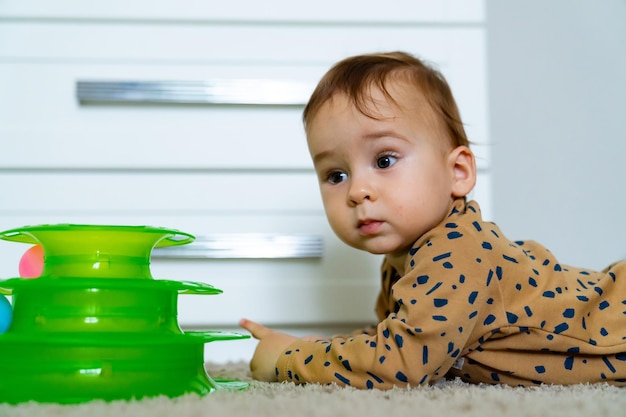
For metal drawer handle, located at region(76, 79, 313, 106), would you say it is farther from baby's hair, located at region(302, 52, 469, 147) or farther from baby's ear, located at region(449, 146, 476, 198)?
baby's ear, located at region(449, 146, 476, 198)

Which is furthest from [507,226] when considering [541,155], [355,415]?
[355,415]

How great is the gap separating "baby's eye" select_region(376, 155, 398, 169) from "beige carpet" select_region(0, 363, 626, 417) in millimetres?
312

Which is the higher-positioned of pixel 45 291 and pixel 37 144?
pixel 37 144

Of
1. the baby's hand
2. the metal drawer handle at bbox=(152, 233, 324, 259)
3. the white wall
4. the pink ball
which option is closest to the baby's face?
the baby's hand

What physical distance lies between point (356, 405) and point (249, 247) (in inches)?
24.3

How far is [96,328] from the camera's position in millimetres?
685

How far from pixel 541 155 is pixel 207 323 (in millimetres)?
954

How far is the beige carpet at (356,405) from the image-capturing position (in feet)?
1.92

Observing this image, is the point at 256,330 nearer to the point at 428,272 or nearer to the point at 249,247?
the point at 249,247

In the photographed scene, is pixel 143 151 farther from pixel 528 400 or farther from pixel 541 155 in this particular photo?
pixel 541 155

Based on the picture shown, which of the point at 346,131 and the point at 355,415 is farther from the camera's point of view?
the point at 346,131

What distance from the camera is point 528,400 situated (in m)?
0.65

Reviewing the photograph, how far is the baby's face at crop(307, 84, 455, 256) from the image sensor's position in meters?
0.90

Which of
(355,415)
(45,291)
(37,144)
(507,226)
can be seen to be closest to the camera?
(355,415)
